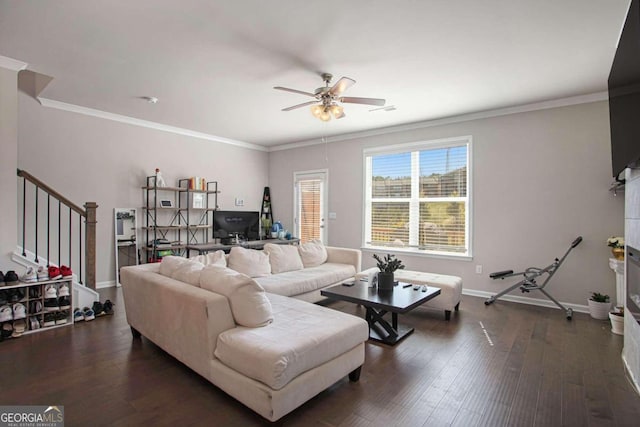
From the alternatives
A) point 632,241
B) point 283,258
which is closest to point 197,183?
point 283,258

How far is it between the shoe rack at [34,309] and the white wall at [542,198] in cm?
463

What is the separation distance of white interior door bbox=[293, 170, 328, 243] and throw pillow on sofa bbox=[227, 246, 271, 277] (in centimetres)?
251

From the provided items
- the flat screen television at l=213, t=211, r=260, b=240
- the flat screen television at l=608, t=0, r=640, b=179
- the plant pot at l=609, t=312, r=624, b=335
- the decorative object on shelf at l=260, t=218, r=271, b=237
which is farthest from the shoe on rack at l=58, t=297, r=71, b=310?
the plant pot at l=609, t=312, r=624, b=335

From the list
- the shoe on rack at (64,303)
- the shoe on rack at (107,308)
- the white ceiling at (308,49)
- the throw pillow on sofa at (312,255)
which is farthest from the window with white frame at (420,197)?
the shoe on rack at (64,303)

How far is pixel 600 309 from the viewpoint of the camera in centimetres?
362

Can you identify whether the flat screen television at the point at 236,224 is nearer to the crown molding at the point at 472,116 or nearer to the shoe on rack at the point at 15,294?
the crown molding at the point at 472,116

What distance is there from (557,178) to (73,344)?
5.63 m

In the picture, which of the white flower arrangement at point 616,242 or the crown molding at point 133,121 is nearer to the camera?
the white flower arrangement at point 616,242

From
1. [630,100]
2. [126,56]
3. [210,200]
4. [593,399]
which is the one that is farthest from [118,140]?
Answer: [593,399]

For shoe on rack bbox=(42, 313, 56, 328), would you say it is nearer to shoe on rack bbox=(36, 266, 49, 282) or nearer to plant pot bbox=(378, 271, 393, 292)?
shoe on rack bbox=(36, 266, 49, 282)

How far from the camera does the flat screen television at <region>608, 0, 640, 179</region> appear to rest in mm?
1729

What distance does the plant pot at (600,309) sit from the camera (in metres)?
3.60

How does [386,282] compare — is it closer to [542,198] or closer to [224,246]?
[542,198]

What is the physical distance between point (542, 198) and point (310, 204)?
4.01 meters
